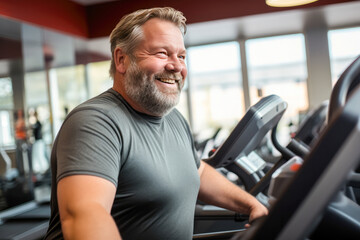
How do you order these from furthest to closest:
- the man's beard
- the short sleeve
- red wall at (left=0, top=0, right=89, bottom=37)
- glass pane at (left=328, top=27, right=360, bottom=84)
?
glass pane at (left=328, top=27, right=360, bottom=84) → red wall at (left=0, top=0, right=89, bottom=37) → the man's beard → the short sleeve

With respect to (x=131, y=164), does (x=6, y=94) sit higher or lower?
higher

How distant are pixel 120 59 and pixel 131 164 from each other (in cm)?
40

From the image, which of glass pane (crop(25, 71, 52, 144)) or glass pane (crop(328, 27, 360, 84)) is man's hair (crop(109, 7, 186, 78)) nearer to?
glass pane (crop(25, 71, 52, 144))

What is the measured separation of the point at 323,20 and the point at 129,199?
588 centimetres

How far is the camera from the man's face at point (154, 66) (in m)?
1.27

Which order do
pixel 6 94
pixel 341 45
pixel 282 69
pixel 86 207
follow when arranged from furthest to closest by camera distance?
pixel 282 69 < pixel 341 45 < pixel 6 94 < pixel 86 207

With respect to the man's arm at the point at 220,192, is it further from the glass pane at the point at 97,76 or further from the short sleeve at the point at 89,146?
the glass pane at the point at 97,76

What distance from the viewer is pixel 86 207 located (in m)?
0.87

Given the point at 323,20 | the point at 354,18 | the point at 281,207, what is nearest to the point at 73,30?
the point at 323,20

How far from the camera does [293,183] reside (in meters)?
0.52

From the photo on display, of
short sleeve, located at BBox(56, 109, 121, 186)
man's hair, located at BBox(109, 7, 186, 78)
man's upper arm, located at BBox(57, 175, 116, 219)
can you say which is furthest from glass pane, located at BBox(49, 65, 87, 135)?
man's upper arm, located at BBox(57, 175, 116, 219)

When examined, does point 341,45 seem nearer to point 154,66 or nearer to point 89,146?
point 154,66

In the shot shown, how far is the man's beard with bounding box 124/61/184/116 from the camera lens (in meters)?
1.27

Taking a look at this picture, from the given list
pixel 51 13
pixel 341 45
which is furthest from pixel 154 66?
pixel 341 45
